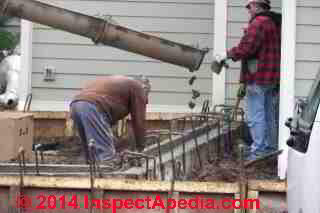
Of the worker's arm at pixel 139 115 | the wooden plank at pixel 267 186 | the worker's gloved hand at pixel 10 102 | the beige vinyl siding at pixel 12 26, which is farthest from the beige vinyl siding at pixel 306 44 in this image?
the beige vinyl siding at pixel 12 26

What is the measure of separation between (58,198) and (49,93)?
6.24 metres

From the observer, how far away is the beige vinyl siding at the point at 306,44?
738 cm

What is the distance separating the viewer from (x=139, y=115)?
7.26 metres

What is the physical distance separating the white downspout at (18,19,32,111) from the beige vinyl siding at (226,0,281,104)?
2.87 meters

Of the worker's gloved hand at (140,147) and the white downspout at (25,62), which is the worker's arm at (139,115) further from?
the white downspout at (25,62)

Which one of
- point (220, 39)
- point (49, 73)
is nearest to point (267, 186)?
point (220, 39)

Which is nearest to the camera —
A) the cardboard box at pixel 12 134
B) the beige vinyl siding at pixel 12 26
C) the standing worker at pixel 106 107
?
the cardboard box at pixel 12 134

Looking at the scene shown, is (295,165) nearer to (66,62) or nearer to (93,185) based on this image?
(93,185)

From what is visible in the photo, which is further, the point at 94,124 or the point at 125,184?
the point at 94,124

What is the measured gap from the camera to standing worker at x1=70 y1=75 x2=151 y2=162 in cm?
733

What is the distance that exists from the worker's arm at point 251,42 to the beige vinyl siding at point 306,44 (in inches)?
39.7

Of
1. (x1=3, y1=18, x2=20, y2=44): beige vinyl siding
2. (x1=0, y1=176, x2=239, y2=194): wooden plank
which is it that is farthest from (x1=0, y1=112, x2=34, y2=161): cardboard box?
(x1=3, y1=18, x2=20, y2=44): beige vinyl siding

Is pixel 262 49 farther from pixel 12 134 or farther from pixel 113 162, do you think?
pixel 12 134

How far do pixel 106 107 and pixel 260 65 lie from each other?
6.35 feet
